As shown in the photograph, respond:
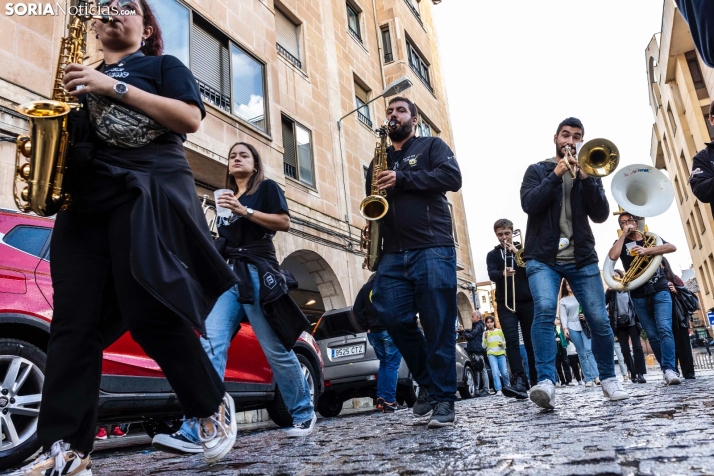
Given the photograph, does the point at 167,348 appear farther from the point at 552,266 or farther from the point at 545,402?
the point at 552,266

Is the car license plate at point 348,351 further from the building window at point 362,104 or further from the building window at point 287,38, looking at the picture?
the building window at point 362,104

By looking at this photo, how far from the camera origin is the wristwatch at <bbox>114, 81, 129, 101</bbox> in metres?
2.26

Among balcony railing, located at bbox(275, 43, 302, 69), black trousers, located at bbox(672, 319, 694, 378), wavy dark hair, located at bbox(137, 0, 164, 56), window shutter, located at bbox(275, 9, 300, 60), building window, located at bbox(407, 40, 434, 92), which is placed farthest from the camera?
building window, located at bbox(407, 40, 434, 92)

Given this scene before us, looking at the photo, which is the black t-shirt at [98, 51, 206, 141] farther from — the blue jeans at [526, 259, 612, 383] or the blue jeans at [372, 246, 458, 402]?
the blue jeans at [526, 259, 612, 383]

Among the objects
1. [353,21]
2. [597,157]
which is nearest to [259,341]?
[597,157]

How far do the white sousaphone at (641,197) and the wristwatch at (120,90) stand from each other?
6.04 metres

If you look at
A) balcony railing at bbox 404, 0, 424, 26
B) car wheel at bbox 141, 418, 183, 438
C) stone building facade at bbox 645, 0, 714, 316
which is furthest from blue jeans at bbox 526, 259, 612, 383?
balcony railing at bbox 404, 0, 424, 26

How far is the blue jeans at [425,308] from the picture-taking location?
395 cm

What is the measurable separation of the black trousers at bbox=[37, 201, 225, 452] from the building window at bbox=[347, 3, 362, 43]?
1924 centimetres

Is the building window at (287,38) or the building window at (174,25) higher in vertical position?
the building window at (287,38)

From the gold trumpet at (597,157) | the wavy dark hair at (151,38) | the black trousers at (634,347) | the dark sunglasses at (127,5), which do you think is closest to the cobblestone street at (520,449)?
the gold trumpet at (597,157)

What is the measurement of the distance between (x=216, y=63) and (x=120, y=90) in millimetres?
10391

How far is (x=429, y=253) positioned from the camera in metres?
4.07

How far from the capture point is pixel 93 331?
7.62 feet
